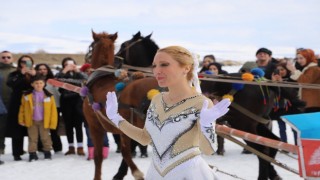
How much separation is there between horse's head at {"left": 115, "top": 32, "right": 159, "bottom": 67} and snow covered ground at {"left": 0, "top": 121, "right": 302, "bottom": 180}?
1.57m

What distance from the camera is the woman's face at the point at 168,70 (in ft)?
7.61

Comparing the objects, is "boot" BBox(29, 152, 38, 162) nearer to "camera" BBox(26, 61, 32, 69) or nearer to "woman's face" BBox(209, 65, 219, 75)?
Answer: "camera" BBox(26, 61, 32, 69)

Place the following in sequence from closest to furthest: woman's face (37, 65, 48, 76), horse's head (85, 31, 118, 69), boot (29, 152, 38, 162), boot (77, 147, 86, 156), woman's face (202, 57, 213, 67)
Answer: horse's head (85, 31, 118, 69), boot (29, 152, 38, 162), woman's face (37, 65, 48, 76), boot (77, 147, 86, 156), woman's face (202, 57, 213, 67)

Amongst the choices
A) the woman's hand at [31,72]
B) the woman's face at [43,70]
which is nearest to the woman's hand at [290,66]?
the woman's face at [43,70]

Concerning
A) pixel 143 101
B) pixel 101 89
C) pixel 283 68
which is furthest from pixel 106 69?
pixel 283 68

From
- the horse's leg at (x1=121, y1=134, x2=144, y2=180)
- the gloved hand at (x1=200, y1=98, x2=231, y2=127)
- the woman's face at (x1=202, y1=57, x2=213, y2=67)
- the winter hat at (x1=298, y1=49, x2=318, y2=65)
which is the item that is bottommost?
the horse's leg at (x1=121, y1=134, x2=144, y2=180)

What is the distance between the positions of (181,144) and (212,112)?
346 mm

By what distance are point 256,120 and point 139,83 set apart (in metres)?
1.54

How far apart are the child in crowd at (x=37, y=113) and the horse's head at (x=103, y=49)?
199 cm

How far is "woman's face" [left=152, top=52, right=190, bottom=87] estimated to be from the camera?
91.4 inches

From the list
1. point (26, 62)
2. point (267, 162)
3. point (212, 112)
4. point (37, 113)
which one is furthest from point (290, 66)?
point (212, 112)

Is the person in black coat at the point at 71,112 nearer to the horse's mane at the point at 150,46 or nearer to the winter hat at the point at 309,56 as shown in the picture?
the horse's mane at the point at 150,46

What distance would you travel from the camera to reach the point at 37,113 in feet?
23.6

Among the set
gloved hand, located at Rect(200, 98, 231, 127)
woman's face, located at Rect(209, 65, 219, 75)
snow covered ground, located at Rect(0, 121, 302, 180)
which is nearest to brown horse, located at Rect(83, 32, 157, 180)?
snow covered ground, located at Rect(0, 121, 302, 180)
